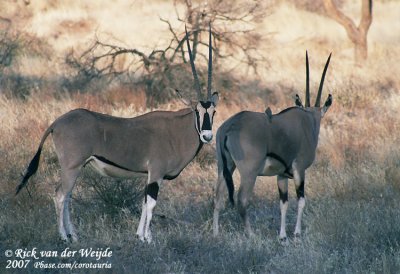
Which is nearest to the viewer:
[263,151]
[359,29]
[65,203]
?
[65,203]

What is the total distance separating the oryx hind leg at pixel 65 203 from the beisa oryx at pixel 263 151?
160 cm

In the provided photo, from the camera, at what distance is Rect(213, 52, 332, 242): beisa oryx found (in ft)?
27.8

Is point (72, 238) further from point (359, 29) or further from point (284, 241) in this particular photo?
point (359, 29)

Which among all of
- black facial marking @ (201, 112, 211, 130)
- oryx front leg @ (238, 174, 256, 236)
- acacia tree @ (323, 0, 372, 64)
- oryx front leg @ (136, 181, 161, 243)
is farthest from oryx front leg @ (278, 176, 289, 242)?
acacia tree @ (323, 0, 372, 64)

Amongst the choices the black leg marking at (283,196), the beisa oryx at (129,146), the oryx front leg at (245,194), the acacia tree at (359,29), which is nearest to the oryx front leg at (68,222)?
the beisa oryx at (129,146)

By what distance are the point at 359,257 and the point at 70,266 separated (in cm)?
273

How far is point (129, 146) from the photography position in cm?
838

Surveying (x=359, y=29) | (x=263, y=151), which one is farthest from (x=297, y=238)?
(x=359, y=29)

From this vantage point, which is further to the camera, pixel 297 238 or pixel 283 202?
pixel 283 202

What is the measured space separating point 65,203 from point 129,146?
0.90 meters

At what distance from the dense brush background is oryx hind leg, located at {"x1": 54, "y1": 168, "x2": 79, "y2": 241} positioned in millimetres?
129

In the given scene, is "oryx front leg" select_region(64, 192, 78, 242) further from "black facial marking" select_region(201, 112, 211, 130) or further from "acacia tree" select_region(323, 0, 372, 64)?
"acacia tree" select_region(323, 0, 372, 64)

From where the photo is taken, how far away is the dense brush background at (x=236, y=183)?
7.62m

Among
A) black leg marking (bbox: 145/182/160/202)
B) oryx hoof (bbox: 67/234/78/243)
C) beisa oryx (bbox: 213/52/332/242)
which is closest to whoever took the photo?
oryx hoof (bbox: 67/234/78/243)
